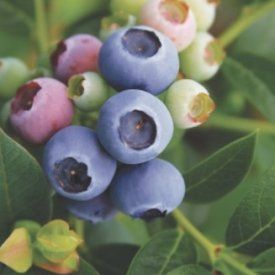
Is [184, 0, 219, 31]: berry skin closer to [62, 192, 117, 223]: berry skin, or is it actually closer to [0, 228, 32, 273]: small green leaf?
[62, 192, 117, 223]: berry skin

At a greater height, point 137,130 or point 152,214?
point 137,130

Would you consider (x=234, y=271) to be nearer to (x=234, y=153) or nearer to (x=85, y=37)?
(x=234, y=153)

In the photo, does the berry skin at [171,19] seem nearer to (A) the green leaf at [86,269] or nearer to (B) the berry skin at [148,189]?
(B) the berry skin at [148,189]

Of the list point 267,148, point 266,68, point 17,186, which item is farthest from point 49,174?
point 267,148

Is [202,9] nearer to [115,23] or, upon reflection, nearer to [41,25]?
[115,23]

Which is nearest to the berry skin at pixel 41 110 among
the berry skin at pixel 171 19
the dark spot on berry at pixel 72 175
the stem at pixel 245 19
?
the dark spot on berry at pixel 72 175

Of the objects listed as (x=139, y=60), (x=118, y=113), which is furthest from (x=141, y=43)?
(x=118, y=113)
